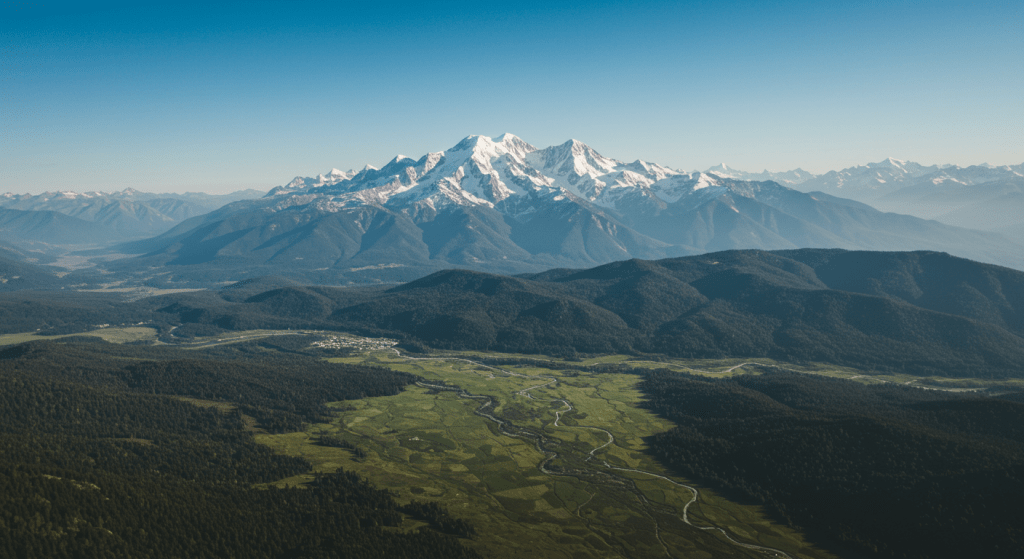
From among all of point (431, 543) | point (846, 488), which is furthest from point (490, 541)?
point (846, 488)

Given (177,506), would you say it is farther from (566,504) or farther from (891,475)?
(891,475)

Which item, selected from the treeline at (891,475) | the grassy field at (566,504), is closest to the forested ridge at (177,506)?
the grassy field at (566,504)

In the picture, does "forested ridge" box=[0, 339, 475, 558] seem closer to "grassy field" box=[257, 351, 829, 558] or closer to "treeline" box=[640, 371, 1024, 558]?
"grassy field" box=[257, 351, 829, 558]

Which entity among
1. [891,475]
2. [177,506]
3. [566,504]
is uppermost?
[177,506]

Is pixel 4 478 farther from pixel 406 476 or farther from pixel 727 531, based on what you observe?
pixel 727 531

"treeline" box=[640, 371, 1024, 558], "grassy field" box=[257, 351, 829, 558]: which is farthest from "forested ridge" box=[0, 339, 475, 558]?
"treeline" box=[640, 371, 1024, 558]

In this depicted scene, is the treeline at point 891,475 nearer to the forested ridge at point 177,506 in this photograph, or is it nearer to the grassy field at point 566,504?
the grassy field at point 566,504

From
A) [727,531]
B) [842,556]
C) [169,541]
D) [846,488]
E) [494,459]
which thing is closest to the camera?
[169,541]

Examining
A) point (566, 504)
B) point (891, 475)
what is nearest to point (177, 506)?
point (566, 504)
